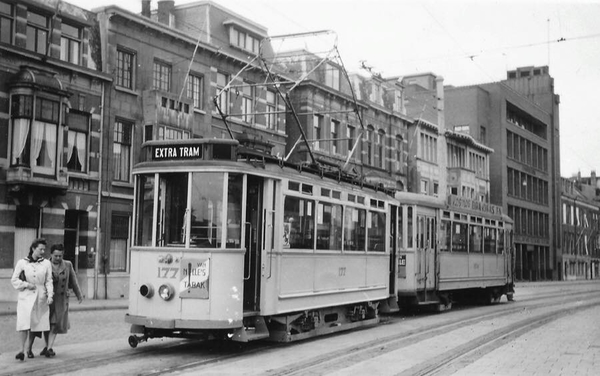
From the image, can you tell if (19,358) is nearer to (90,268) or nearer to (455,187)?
(90,268)

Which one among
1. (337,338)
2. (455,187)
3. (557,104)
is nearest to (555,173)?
(557,104)

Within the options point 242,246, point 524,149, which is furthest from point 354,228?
point 524,149

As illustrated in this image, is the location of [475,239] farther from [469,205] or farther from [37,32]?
[37,32]

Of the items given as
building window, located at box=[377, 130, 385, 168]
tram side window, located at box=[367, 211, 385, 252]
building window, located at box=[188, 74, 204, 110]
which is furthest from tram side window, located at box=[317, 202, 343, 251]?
building window, located at box=[377, 130, 385, 168]

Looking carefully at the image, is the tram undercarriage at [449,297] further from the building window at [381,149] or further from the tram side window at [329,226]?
the building window at [381,149]

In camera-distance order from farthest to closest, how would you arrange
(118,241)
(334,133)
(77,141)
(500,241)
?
(334,133) < (118,241) < (500,241) < (77,141)

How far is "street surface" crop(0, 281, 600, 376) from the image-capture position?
9.78 m

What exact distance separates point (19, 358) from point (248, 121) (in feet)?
77.3

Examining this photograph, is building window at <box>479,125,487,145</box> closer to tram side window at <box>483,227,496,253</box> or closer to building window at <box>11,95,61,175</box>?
tram side window at <box>483,227,496,253</box>

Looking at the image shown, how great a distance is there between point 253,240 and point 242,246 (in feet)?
1.71

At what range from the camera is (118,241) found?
87.5 ft

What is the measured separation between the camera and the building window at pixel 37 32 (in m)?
23.7

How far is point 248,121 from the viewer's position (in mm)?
33000

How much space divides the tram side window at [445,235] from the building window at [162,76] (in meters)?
13.1
